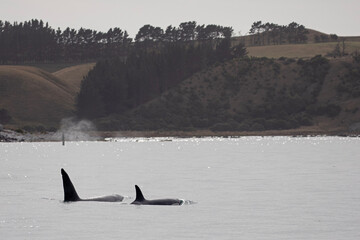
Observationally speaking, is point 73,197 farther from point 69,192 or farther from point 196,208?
point 196,208

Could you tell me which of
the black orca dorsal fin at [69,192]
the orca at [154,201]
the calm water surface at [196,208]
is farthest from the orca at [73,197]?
the orca at [154,201]

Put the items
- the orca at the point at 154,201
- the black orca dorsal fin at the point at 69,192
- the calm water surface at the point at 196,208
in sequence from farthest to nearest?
the black orca dorsal fin at the point at 69,192, the orca at the point at 154,201, the calm water surface at the point at 196,208

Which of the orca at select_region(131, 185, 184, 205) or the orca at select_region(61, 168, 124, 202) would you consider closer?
the orca at select_region(131, 185, 184, 205)

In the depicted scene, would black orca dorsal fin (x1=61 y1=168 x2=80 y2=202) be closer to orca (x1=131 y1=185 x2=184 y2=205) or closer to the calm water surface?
the calm water surface

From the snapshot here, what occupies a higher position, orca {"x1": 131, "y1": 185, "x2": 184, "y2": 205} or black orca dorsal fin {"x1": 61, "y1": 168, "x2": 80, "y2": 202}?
black orca dorsal fin {"x1": 61, "y1": 168, "x2": 80, "y2": 202}

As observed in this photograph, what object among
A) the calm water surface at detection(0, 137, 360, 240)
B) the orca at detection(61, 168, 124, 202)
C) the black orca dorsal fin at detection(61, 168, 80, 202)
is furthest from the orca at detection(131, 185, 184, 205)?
the black orca dorsal fin at detection(61, 168, 80, 202)

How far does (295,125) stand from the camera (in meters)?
197

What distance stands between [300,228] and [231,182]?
22.5 meters

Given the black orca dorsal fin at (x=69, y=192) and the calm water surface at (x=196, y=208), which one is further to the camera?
the black orca dorsal fin at (x=69, y=192)

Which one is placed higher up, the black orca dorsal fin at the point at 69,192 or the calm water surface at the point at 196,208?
the black orca dorsal fin at the point at 69,192

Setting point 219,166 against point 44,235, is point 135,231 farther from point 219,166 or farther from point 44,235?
point 219,166

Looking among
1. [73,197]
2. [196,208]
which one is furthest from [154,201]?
[73,197]

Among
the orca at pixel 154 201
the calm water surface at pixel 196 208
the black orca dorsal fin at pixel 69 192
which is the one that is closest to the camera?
the calm water surface at pixel 196 208

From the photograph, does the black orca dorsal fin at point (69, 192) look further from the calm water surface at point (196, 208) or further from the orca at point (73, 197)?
the calm water surface at point (196, 208)
